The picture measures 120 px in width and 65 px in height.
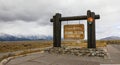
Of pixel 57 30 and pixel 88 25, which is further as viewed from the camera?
pixel 57 30

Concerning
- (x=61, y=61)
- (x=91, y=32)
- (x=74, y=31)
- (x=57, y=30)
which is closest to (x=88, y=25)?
(x=91, y=32)

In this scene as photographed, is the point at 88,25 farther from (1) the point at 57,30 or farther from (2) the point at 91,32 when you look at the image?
(1) the point at 57,30

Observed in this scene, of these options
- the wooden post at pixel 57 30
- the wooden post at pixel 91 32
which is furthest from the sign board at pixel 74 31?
the wooden post at pixel 91 32

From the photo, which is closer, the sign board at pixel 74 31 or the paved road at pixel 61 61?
the paved road at pixel 61 61

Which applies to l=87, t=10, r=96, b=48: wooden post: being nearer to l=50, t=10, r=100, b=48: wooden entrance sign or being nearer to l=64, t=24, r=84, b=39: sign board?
l=50, t=10, r=100, b=48: wooden entrance sign

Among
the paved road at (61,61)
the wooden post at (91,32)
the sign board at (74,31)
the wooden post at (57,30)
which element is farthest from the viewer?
the wooden post at (57,30)

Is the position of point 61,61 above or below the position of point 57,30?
below

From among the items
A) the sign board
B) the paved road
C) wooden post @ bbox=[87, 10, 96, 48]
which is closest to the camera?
the paved road

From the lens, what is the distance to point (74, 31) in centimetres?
1705

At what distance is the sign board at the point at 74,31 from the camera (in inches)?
663

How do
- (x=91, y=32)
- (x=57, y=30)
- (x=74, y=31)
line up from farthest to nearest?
(x=57, y=30) < (x=74, y=31) < (x=91, y=32)

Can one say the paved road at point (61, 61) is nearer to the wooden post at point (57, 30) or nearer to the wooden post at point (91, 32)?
the wooden post at point (91, 32)

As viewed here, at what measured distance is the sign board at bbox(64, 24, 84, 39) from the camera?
1683 cm

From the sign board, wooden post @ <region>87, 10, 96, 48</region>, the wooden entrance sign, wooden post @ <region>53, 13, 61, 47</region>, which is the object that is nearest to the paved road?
wooden post @ <region>87, 10, 96, 48</region>
